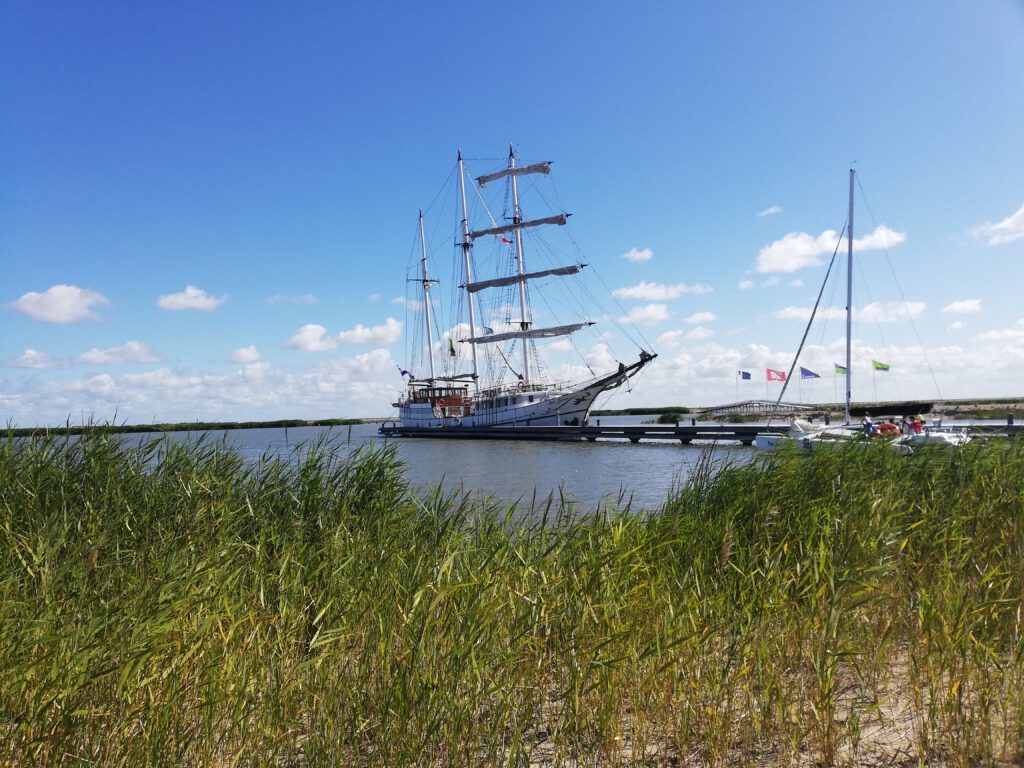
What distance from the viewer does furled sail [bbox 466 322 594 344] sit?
53531 millimetres

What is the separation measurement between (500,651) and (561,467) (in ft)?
80.6

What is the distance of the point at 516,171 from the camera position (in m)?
58.6

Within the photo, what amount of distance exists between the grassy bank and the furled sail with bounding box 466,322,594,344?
4716 cm

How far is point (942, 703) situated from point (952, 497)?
14.7 ft

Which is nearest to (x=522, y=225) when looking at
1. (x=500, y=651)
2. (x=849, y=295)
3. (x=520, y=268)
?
(x=520, y=268)

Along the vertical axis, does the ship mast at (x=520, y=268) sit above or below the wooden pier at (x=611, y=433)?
above

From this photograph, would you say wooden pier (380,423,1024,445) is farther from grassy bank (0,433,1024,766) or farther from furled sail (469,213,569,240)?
grassy bank (0,433,1024,766)

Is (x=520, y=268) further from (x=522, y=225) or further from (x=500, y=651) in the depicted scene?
(x=500, y=651)

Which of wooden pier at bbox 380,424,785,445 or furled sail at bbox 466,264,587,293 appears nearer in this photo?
wooden pier at bbox 380,424,785,445

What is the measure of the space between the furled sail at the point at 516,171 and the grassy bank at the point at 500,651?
53.8 meters

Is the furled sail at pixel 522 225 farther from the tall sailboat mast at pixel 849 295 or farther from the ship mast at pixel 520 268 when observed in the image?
the tall sailboat mast at pixel 849 295

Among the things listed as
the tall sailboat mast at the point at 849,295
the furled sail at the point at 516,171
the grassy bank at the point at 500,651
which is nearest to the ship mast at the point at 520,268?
the furled sail at the point at 516,171

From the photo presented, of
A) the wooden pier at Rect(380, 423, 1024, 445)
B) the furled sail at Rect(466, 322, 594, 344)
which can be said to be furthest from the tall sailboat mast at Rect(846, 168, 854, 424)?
the furled sail at Rect(466, 322, 594, 344)

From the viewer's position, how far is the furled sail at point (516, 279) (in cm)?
5378
